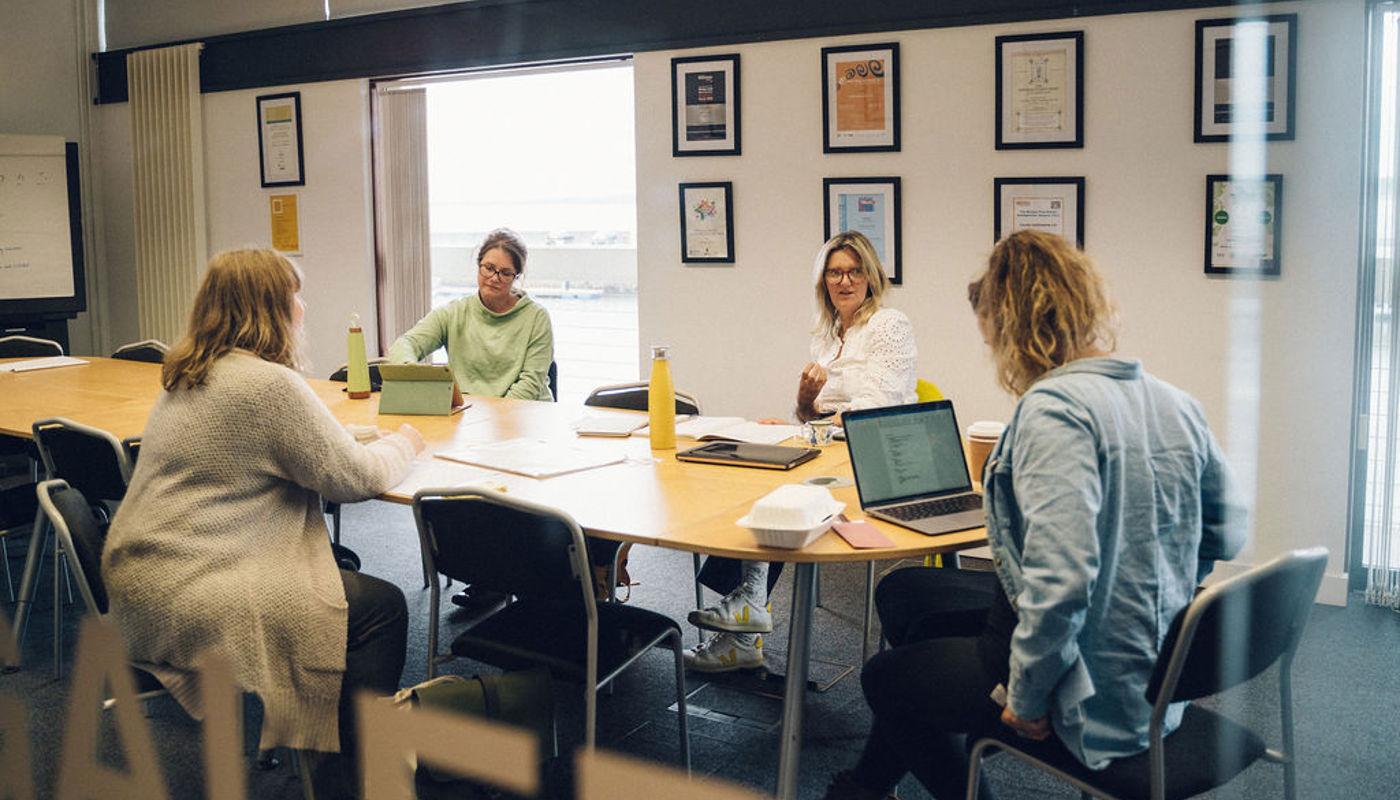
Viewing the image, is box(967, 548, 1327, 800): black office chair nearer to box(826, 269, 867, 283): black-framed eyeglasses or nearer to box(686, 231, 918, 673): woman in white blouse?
box(686, 231, 918, 673): woman in white blouse

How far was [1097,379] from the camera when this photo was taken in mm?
1604

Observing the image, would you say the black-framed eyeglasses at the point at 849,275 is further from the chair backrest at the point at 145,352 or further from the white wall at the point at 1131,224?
the chair backrest at the point at 145,352

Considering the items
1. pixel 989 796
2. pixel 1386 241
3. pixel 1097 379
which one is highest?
pixel 1386 241

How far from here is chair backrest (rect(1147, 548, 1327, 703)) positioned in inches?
59.4

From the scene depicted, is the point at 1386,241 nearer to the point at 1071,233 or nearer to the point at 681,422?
the point at 1071,233

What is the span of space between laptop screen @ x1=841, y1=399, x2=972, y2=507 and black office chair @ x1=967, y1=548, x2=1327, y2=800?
587 millimetres

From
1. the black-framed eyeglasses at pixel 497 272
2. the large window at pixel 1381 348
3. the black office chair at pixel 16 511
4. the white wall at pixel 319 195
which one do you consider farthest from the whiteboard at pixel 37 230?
the large window at pixel 1381 348

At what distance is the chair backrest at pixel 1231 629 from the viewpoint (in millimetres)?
1510

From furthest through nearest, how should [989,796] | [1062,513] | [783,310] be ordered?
[783,310]
[989,796]
[1062,513]

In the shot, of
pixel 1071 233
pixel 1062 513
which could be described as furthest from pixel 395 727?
pixel 1071 233

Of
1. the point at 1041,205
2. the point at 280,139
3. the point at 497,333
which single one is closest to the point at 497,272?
the point at 497,333

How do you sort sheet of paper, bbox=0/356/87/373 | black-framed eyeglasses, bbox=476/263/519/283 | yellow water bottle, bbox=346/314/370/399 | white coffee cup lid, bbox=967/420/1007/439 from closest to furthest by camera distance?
1. white coffee cup lid, bbox=967/420/1007/439
2. yellow water bottle, bbox=346/314/370/399
3. black-framed eyeglasses, bbox=476/263/519/283
4. sheet of paper, bbox=0/356/87/373

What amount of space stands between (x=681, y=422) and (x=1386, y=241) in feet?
7.53

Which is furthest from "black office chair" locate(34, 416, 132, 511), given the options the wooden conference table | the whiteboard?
the whiteboard
